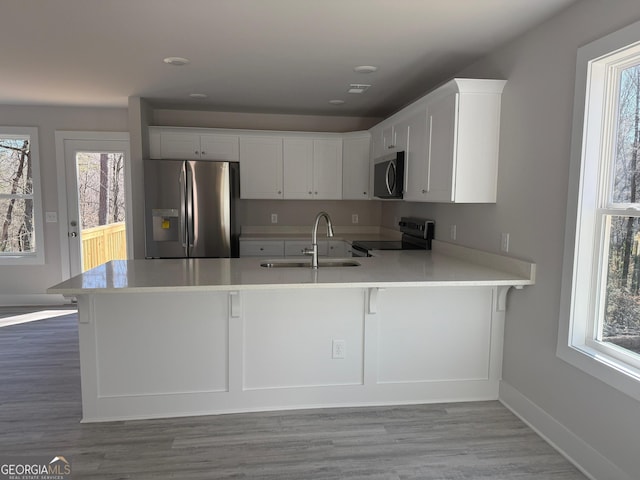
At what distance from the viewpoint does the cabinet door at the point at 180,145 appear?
4.74 metres

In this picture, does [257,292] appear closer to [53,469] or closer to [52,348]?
[53,469]

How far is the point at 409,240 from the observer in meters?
4.32

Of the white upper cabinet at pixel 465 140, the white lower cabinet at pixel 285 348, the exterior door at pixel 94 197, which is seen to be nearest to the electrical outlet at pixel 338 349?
the white lower cabinet at pixel 285 348

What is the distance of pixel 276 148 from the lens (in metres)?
4.98

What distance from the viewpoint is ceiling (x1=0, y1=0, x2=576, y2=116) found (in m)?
2.33

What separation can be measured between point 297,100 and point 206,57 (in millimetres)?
1534

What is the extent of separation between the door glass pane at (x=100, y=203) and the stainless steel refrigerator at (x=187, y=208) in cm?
140

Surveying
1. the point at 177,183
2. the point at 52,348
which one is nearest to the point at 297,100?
the point at 177,183

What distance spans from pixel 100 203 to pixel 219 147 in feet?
6.01

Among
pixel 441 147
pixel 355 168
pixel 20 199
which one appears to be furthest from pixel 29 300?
pixel 441 147

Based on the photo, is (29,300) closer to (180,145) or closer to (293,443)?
(180,145)

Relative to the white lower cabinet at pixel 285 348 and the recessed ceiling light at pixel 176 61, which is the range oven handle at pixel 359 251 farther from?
the recessed ceiling light at pixel 176 61

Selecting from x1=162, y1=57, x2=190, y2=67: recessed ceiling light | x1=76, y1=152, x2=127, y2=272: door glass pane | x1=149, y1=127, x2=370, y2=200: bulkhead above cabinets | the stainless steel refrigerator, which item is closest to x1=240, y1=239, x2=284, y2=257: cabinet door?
the stainless steel refrigerator

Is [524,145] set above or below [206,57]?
below
